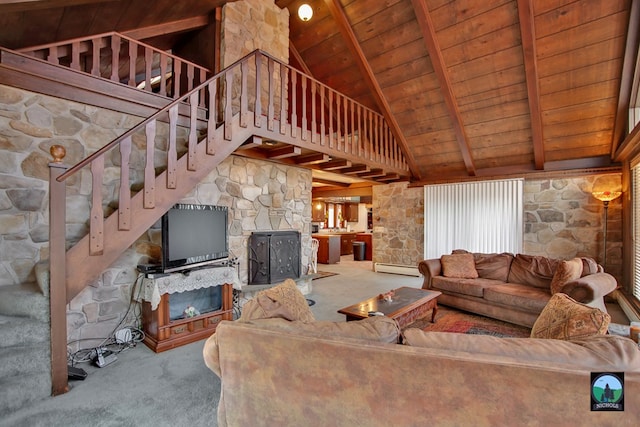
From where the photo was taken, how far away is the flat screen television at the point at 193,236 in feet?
10.1

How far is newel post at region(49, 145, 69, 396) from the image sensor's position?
85.0 inches

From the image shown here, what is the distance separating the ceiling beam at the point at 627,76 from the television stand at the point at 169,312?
5283 millimetres

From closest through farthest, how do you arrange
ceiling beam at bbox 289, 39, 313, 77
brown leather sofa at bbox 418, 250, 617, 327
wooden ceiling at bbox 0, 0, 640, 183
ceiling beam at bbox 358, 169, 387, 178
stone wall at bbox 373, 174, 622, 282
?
brown leather sofa at bbox 418, 250, 617, 327 → wooden ceiling at bbox 0, 0, 640, 183 → stone wall at bbox 373, 174, 622, 282 → ceiling beam at bbox 289, 39, 313, 77 → ceiling beam at bbox 358, 169, 387, 178

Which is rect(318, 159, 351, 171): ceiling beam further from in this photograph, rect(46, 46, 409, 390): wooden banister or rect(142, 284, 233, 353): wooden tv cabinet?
rect(142, 284, 233, 353): wooden tv cabinet

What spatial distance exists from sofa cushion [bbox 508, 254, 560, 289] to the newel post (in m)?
5.03

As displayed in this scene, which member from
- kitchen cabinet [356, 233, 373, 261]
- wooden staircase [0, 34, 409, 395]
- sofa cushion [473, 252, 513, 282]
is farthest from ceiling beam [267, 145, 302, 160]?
kitchen cabinet [356, 233, 373, 261]

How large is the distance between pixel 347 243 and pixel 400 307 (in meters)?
7.50

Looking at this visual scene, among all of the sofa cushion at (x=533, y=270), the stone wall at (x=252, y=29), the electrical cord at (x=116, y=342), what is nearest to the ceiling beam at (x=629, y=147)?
the sofa cushion at (x=533, y=270)

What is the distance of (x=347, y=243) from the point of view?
420 inches

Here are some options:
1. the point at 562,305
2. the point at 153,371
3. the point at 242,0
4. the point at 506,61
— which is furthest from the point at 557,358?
the point at 242,0

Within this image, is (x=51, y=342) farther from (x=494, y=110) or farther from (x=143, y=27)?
(x=494, y=110)

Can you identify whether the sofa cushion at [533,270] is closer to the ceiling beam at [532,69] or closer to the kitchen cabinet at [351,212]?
the ceiling beam at [532,69]

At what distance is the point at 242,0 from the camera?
4219 millimetres

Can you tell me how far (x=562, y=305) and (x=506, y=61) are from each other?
148 inches
